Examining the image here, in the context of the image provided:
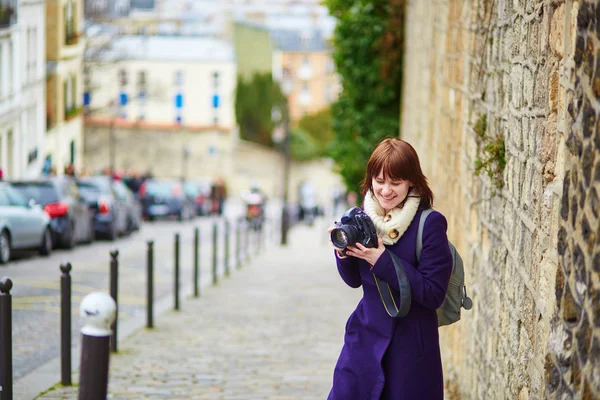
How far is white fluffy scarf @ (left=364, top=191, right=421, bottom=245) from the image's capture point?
426cm

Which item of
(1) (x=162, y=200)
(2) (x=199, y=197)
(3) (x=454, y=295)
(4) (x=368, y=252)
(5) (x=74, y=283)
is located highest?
(4) (x=368, y=252)

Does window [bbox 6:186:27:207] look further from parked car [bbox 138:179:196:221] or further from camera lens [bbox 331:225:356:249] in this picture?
parked car [bbox 138:179:196:221]

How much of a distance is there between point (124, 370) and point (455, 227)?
275 cm

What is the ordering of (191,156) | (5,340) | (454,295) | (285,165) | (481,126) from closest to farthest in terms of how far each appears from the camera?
(454,295)
(5,340)
(481,126)
(285,165)
(191,156)

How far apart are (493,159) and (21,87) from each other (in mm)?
37638

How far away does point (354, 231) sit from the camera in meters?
4.14

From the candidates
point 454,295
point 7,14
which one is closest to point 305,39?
point 7,14

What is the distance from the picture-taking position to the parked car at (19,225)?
17.0 meters

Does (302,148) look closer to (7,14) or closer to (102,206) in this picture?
(7,14)

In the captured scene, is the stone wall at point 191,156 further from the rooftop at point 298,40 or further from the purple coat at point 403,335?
the purple coat at point 403,335

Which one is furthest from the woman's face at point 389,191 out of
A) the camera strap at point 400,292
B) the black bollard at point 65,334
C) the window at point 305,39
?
the window at point 305,39

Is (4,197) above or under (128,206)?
above

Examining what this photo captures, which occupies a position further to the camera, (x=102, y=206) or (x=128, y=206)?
(x=128, y=206)

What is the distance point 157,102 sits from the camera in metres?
86.1
